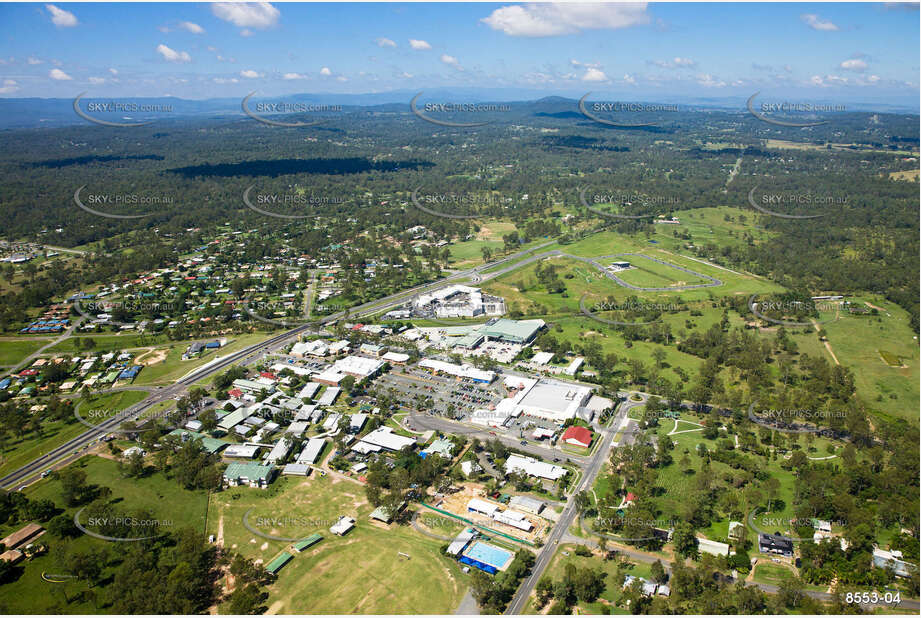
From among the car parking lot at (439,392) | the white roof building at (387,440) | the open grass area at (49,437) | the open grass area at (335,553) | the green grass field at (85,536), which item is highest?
the white roof building at (387,440)

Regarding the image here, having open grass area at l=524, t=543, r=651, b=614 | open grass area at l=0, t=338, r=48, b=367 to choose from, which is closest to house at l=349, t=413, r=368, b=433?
open grass area at l=524, t=543, r=651, b=614

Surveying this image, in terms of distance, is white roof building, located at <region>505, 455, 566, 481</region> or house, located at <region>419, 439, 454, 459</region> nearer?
white roof building, located at <region>505, 455, 566, 481</region>

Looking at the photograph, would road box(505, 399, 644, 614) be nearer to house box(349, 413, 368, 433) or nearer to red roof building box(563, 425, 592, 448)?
red roof building box(563, 425, 592, 448)

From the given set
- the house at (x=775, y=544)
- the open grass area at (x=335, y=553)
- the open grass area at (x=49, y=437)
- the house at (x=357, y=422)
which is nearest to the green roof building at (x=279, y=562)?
the open grass area at (x=335, y=553)

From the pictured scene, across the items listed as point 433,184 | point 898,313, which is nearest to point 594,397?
point 898,313

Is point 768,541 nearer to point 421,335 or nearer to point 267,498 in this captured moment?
point 267,498

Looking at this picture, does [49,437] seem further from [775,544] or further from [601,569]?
[775,544]

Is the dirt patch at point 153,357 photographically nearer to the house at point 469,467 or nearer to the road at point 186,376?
the road at point 186,376

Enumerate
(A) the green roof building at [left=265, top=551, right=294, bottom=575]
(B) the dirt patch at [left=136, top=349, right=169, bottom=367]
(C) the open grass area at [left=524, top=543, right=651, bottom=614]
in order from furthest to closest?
(B) the dirt patch at [left=136, top=349, right=169, bottom=367] < (A) the green roof building at [left=265, top=551, right=294, bottom=575] < (C) the open grass area at [left=524, top=543, right=651, bottom=614]

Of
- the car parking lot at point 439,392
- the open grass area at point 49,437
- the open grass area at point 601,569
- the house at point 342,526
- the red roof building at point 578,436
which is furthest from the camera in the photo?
the car parking lot at point 439,392
